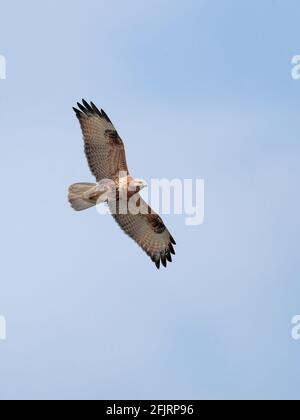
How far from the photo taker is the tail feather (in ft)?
54.6

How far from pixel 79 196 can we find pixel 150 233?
59.6 inches

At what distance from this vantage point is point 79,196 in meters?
16.7

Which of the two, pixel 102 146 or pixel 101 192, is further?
pixel 102 146

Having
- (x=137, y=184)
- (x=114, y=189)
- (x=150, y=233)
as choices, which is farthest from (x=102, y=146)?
(x=150, y=233)

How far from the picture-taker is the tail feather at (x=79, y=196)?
16.6m

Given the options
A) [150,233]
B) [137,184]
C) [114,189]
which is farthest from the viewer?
[150,233]

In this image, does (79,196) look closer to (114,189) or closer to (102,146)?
(114,189)

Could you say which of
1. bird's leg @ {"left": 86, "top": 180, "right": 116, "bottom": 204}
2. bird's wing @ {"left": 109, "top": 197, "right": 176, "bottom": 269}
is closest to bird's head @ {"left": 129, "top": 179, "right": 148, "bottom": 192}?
bird's leg @ {"left": 86, "top": 180, "right": 116, "bottom": 204}

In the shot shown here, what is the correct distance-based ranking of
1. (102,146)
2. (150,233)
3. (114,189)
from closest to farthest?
1. (114,189)
2. (102,146)
3. (150,233)
